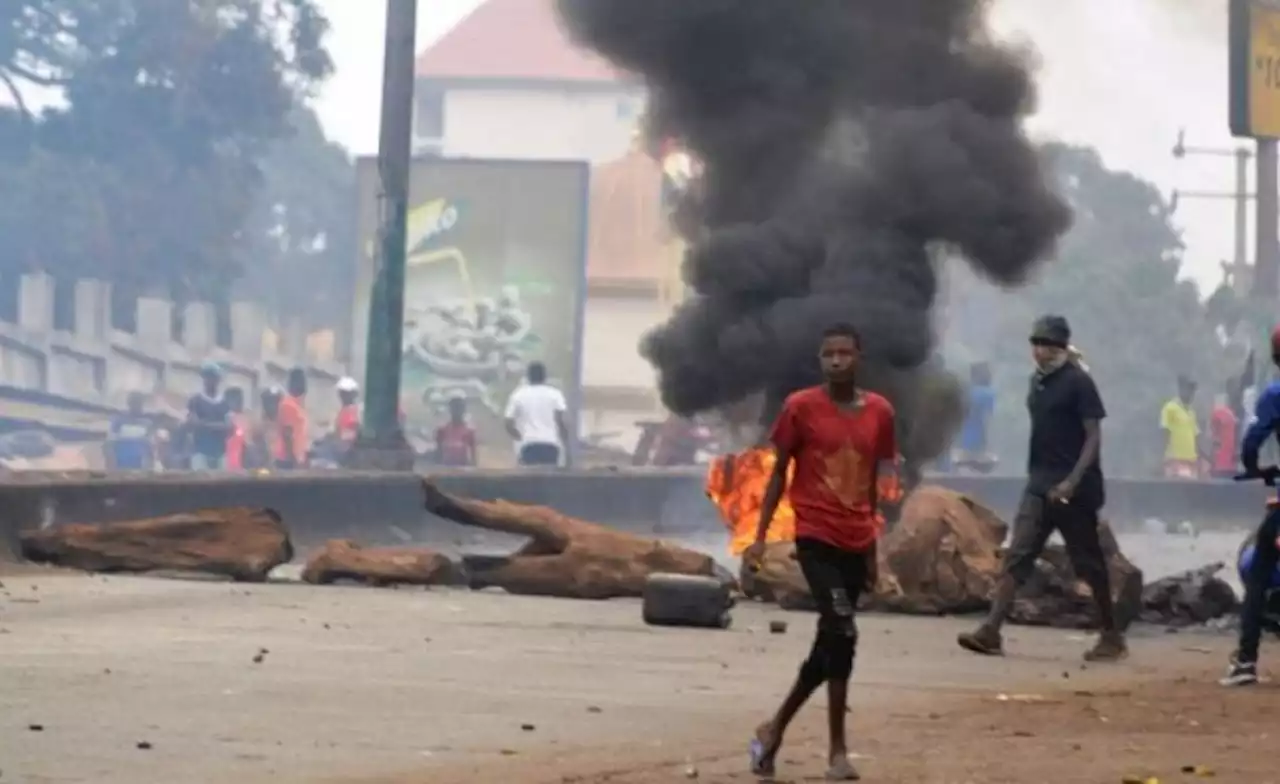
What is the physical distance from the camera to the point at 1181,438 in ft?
120

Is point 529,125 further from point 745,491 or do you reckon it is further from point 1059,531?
point 1059,531

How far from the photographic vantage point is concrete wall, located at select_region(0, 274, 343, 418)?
51.6 metres

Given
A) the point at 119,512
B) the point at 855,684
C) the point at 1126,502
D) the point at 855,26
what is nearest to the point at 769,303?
the point at 855,26

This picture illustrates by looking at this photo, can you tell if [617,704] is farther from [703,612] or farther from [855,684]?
[703,612]

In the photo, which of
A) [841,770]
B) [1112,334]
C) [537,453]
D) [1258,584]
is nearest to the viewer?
[841,770]

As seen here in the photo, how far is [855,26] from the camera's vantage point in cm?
1941

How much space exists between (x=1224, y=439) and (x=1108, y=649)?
75.2 feet

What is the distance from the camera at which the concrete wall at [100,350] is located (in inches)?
2030

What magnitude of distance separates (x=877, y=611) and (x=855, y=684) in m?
4.46

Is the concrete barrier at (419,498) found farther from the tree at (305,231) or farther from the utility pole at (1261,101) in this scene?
the tree at (305,231)

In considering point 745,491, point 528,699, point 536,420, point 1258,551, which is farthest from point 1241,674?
point 536,420

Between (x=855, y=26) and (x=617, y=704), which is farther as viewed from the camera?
(x=855, y=26)

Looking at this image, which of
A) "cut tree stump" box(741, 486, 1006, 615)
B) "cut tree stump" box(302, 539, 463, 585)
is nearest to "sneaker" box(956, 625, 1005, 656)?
"cut tree stump" box(741, 486, 1006, 615)

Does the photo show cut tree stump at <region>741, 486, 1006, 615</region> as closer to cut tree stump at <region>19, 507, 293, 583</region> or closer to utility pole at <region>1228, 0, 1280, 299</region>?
cut tree stump at <region>19, 507, 293, 583</region>
